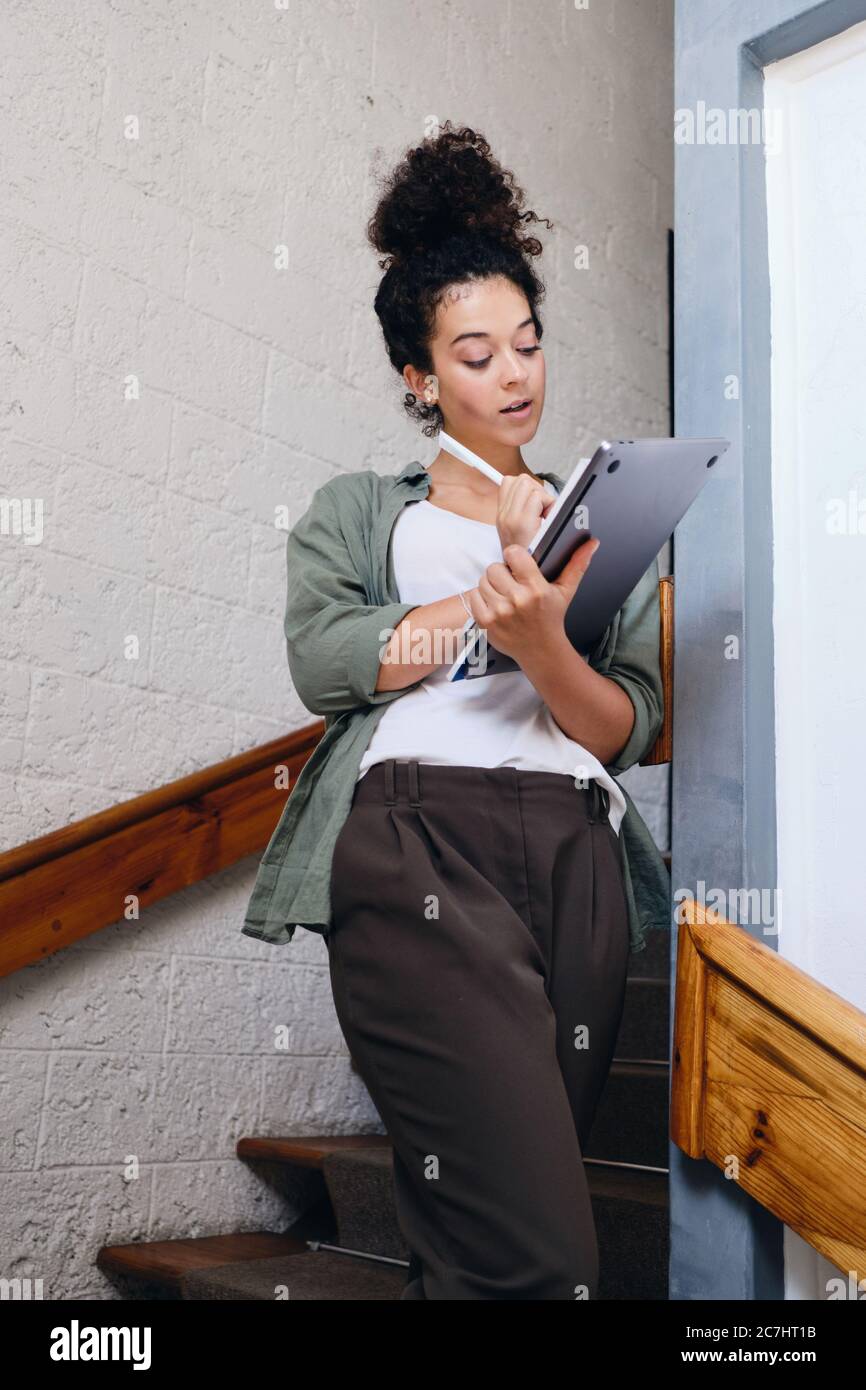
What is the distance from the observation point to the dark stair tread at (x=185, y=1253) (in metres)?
1.86

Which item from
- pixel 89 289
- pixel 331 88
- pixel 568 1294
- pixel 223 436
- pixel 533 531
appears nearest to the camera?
pixel 568 1294

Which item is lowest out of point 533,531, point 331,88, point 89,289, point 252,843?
point 252,843

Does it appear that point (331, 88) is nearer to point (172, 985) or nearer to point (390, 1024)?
point (172, 985)

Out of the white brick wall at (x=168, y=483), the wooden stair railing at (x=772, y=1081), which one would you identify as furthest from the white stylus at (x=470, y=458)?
the white brick wall at (x=168, y=483)

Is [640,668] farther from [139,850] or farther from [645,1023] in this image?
[645,1023]

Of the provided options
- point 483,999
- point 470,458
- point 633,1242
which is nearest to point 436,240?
point 470,458

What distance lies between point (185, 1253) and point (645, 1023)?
33.9 inches

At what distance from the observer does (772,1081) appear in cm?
115

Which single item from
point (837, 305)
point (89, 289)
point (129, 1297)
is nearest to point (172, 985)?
point (129, 1297)

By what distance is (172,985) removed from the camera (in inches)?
84.1

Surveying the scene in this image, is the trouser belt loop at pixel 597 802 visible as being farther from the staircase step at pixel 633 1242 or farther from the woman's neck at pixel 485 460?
the staircase step at pixel 633 1242

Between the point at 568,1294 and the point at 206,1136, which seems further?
the point at 206,1136

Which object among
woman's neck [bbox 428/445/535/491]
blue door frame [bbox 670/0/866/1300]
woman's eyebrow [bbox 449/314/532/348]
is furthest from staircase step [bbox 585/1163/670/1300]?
woman's eyebrow [bbox 449/314/532/348]
